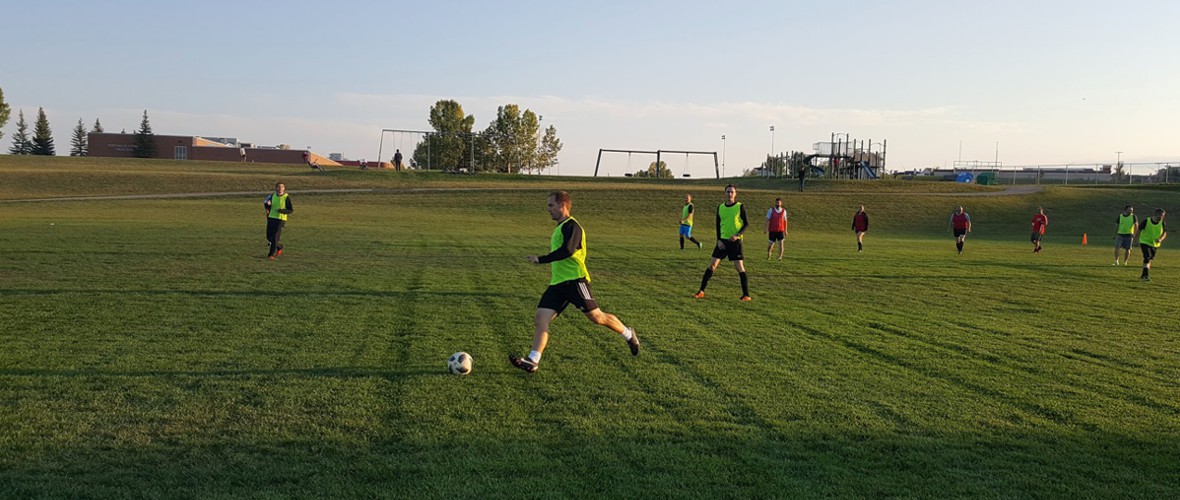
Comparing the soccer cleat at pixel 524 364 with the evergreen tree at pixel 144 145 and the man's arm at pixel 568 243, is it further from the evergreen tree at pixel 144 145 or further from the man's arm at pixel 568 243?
the evergreen tree at pixel 144 145

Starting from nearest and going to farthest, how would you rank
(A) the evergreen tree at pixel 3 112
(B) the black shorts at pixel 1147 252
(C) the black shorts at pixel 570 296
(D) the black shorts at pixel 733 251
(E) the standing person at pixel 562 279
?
(E) the standing person at pixel 562 279 → (C) the black shorts at pixel 570 296 → (D) the black shorts at pixel 733 251 → (B) the black shorts at pixel 1147 252 → (A) the evergreen tree at pixel 3 112

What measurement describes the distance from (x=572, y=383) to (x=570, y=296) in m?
0.94

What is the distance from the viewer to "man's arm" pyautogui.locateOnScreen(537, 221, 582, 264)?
24.7 ft

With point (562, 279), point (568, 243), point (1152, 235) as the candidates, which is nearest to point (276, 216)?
point (562, 279)

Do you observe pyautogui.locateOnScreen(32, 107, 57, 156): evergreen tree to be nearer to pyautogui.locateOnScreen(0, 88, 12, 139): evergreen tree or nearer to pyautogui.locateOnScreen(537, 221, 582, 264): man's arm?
pyautogui.locateOnScreen(0, 88, 12, 139): evergreen tree

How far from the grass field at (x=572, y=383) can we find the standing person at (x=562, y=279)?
0.88ft

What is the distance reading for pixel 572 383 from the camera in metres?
7.20

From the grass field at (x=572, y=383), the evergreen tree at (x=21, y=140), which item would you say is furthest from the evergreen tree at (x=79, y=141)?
the grass field at (x=572, y=383)

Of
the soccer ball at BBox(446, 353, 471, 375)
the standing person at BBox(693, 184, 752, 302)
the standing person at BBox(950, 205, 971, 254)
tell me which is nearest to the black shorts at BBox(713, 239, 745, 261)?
the standing person at BBox(693, 184, 752, 302)

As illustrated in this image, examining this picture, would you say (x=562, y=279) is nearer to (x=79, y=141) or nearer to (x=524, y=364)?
(x=524, y=364)

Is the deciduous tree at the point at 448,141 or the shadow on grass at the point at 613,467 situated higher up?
the deciduous tree at the point at 448,141

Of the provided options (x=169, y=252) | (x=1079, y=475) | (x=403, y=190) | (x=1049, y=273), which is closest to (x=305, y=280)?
(x=169, y=252)

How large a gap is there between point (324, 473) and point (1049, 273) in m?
19.0

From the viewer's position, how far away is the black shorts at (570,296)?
7.76m
